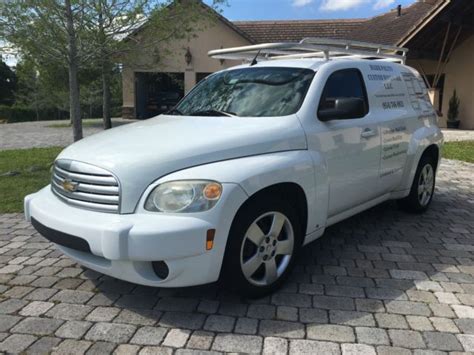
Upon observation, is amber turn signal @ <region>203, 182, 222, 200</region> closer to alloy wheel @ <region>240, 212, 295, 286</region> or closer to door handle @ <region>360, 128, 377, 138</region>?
alloy wheel @ <region>240, 212, 295, 286</region>

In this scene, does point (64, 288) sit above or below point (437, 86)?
below

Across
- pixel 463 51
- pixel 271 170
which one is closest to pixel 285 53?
pixel 271 170

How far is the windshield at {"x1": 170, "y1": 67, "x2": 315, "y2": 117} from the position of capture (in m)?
4.00

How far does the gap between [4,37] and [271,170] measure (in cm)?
629

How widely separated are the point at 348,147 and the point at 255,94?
3.21 feet

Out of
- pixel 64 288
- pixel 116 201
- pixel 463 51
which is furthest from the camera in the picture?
pixel 463 51

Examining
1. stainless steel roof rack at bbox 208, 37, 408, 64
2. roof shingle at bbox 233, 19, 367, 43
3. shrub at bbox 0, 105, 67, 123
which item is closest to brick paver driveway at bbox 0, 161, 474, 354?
stainless steel roof rack at bbox 208, 37, 408, 64

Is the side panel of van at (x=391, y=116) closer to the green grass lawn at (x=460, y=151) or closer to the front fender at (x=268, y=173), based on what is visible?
the front fender at (x=268, y=173)

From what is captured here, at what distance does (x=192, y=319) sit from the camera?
10.6 ft

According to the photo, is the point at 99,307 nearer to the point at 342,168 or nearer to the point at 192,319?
the point at 192,319

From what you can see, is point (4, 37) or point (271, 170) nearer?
point (271, 170)

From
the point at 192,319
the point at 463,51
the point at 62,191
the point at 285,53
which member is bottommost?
the point at 192,319

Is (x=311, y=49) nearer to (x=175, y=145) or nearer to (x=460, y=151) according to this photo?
(x=175, y=145)

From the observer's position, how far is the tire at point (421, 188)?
5.64 m
